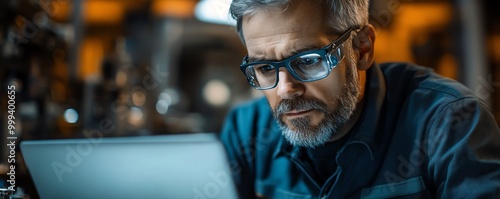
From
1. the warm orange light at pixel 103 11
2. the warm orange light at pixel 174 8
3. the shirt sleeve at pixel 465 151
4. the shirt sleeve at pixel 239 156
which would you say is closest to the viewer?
the shirt sleeve at pixel 465 151

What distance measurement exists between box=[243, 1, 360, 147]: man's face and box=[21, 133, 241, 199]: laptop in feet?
0.61

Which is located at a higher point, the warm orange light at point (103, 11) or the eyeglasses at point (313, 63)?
the eyeglasses at point (313, 63)

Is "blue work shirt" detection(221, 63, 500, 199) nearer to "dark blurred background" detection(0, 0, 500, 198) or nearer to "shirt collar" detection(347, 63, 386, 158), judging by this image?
"shirt collar" detection(347, 63, 386, 158)

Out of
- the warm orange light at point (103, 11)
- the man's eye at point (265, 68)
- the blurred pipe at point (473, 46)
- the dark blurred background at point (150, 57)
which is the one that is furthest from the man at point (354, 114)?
the warm orange light at point (103, 11)

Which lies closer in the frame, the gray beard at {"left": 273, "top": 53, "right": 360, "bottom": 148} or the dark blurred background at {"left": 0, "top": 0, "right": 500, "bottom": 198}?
the gray beard at {"left": 273, "top": 53, "right": 360, "bottom": 148}

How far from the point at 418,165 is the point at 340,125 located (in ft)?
0.54

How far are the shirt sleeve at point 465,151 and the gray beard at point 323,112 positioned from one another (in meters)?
0.17

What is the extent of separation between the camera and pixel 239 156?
1.19 metres

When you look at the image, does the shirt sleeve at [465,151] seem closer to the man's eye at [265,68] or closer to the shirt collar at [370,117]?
the shirt collar at [370,117]

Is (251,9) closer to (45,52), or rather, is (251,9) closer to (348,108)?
(348,108)

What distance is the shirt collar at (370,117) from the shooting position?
3.23 feet

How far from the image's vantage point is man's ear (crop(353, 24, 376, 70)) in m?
0.99

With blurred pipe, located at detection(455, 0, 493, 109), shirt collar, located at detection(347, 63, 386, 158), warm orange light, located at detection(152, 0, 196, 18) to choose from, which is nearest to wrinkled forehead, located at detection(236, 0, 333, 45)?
shirt collar, located at detection(347, 63, 386, 158)

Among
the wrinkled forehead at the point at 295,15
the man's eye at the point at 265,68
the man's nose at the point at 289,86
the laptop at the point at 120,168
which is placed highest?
the wrinkled forehead at the point at 295,15
